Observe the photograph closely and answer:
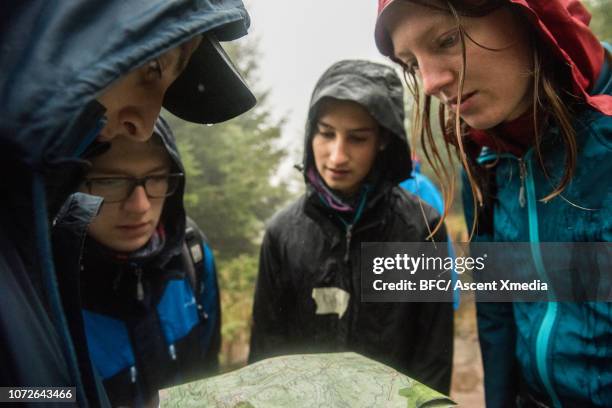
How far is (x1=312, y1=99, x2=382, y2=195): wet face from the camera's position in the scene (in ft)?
7.54

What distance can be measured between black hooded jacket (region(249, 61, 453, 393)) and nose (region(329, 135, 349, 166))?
0.86 ft

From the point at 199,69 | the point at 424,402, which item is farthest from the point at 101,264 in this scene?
the point at 424,402

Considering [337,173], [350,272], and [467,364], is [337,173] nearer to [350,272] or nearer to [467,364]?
[350,272]

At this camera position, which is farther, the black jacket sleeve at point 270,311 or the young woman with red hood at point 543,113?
the black jacket sleeve at point 270,311

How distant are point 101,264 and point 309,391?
1.35 meters

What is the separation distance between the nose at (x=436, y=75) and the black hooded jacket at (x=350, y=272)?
34.2 inches

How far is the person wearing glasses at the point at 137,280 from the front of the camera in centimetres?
173

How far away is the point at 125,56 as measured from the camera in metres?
0.74

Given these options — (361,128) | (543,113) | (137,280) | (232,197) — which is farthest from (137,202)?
(232,197)

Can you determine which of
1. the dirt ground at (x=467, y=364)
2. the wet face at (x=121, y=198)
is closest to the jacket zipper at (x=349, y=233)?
the wet face at (x=121, y=198)

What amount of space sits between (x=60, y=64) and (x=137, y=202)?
4.05 ft

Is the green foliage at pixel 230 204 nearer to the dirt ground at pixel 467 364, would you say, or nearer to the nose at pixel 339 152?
the dirt ground at pixel 467 364

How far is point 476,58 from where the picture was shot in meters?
1.28
